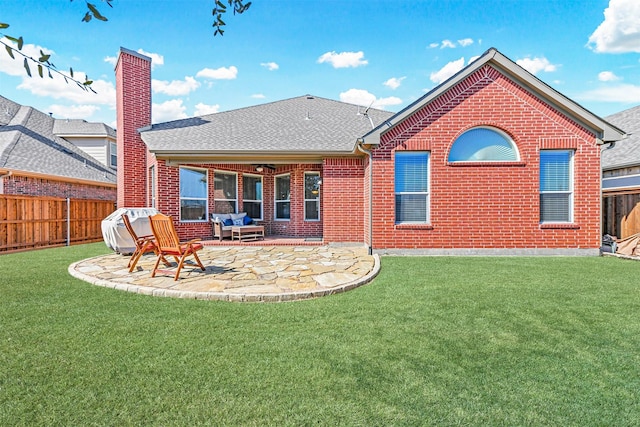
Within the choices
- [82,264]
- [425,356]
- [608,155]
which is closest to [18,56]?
[425,356]

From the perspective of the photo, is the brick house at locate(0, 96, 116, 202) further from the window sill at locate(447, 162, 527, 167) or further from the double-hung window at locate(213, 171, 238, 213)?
the window sill at locate(447, 162, 527, 167)

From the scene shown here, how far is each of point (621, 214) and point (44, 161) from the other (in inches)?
859

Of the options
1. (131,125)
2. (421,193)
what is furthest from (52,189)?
(421,193)

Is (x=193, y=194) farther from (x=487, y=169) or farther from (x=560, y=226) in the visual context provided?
(x=560, y=226)

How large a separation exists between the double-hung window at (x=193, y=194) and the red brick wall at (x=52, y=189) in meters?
6.02

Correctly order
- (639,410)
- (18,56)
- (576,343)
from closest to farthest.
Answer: (18,56) → (639,410) → (576,343)

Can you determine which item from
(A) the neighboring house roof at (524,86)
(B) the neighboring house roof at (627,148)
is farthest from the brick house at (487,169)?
(B) the neighboring house roof at (627,148)

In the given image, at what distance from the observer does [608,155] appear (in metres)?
12.0

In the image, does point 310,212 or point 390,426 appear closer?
point 390,426

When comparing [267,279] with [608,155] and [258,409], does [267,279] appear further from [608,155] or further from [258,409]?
[608,155]

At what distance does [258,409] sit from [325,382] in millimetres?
628

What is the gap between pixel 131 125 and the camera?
11766mm

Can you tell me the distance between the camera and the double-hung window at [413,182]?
8.87m

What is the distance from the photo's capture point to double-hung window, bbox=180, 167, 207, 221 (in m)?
10.8
